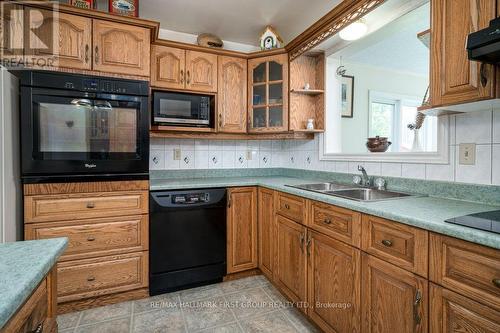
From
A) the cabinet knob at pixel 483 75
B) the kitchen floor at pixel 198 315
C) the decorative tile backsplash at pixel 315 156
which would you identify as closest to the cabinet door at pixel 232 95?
the decorative tile backsplash at pixel 315 156

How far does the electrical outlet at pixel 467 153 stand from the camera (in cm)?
135

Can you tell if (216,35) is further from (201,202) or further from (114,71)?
(201,202)

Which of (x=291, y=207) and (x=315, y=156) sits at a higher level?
(x=315, y=156)

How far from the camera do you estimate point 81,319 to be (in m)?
1.78

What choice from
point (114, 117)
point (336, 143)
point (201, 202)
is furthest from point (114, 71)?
point (336, 143)

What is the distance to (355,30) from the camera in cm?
190

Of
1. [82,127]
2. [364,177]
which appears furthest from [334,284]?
[82,127]

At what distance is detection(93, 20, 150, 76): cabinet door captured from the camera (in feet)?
6.33

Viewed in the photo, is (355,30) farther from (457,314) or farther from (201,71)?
(457,314)

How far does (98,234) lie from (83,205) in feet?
0.77

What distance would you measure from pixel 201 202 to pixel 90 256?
2.87 feet

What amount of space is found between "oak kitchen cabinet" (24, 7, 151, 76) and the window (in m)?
2.66

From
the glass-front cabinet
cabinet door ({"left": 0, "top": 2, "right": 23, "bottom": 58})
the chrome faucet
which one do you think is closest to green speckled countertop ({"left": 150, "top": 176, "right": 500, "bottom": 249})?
the chrome faucet

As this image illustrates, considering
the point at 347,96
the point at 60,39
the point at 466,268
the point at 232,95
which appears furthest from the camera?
the point at 347,96
